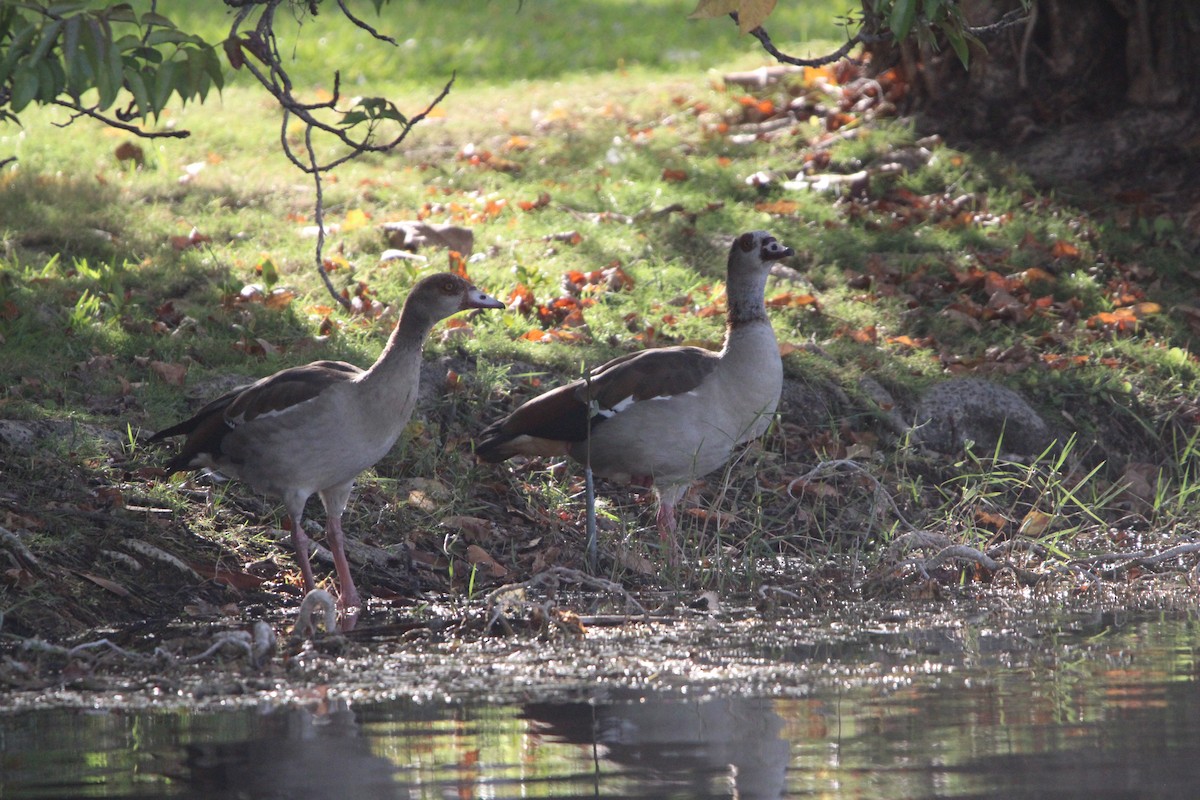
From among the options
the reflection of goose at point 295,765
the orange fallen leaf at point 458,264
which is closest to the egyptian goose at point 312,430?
the reflection of goose at point 295,765

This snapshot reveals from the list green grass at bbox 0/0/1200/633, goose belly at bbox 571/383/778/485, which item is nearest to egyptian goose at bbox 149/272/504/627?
green grass at bbox 0/0/1200/633

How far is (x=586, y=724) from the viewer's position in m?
4.48

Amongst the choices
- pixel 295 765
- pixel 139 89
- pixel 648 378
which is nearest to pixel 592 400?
pixel 648 378

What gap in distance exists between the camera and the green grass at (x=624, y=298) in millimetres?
7809

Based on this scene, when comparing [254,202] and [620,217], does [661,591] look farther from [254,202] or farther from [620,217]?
[254,202]

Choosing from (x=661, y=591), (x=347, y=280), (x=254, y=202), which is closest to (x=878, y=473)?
(x=661, y=591)

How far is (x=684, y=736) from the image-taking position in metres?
4.34

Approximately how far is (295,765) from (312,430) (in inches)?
108

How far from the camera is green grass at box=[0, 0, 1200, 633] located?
7809 mm

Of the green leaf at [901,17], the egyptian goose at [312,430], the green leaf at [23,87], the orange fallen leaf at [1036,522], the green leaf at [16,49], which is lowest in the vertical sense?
the orange fallen leaf at [1036,522]

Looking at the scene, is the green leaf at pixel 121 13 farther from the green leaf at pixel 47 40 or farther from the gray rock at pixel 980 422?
the gray rock at pixel 980 422

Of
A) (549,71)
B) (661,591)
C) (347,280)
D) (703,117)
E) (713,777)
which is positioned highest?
(549,71)

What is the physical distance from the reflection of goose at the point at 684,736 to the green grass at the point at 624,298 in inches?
Result: 89.5

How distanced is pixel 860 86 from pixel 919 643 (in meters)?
8.84
